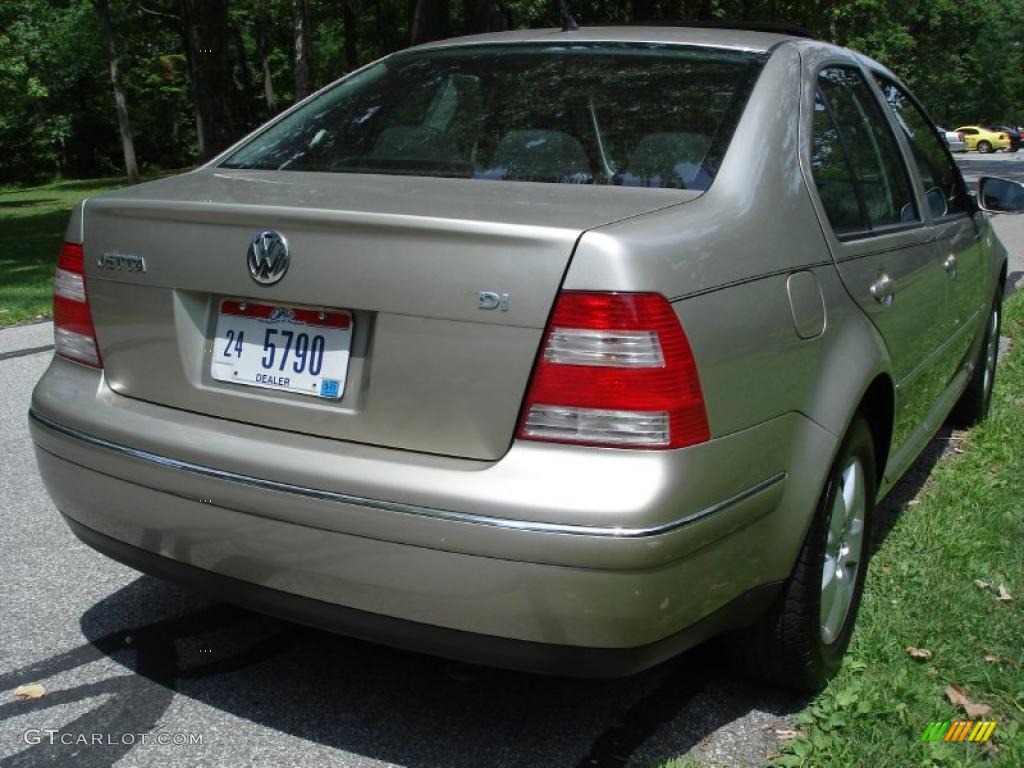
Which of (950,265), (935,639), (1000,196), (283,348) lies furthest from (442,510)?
(1000,196)

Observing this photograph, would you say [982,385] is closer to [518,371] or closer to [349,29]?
[518,371]

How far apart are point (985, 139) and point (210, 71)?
55.3 meters

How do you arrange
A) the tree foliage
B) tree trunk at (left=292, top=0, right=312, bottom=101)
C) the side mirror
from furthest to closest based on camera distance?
tree trunk at (left=292, top=0, right=312, bottom=101), the tree foliage, the side mirror

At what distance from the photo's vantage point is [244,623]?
3.28m

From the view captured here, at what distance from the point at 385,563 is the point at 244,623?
1.21m

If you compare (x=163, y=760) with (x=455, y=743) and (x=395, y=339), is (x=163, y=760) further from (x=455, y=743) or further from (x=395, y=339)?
(x=395, y=339)

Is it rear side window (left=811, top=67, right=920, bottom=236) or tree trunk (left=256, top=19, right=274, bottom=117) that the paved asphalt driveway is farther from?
tree trunk (left=256, top=19, right=274, bottom=117)

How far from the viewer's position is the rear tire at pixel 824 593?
2.70 meters

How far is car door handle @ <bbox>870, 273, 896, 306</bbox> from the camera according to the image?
3042mm

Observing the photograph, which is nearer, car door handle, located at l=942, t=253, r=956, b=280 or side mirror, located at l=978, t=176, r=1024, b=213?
car door handle, located at l=942, t=253, r=956, b=280

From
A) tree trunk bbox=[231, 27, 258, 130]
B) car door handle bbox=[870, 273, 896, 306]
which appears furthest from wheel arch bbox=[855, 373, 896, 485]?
tree trunk bbox=[231, 27, 258, 130]

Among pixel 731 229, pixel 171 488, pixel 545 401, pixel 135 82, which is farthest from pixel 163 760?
pixel 135 82

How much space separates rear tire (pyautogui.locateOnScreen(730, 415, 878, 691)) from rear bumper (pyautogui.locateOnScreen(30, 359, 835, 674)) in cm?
15

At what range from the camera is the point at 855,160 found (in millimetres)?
3289
